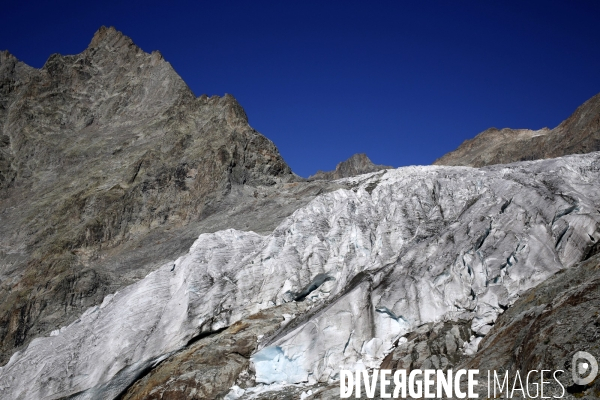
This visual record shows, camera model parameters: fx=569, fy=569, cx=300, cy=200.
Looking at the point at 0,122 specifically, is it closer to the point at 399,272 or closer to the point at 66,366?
the point at 66,366

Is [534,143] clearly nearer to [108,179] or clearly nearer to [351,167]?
[351,167]

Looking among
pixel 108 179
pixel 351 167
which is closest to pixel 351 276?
pixel 108 179

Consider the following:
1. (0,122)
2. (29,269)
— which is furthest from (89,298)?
(0,122)

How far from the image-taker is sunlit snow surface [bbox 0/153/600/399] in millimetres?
26469

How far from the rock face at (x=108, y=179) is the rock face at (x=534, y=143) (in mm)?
63400

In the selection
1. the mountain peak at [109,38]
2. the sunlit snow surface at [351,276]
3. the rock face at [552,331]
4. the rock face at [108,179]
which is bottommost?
the rock face at [552,331]

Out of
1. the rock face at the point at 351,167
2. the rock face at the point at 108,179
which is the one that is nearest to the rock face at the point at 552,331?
the rock face at the point at 108,179

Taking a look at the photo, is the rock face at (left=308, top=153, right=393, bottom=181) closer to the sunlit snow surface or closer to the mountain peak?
the mountain peak

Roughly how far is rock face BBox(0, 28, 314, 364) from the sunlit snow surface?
34.3 ft

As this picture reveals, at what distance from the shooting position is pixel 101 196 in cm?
6681

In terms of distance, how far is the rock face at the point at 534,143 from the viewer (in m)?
104

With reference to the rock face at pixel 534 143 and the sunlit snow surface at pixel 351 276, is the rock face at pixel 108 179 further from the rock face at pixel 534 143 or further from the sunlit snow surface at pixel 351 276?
the rock face at pixel 534 143

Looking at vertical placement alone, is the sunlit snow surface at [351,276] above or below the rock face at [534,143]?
below

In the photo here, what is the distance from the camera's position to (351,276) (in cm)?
3144
